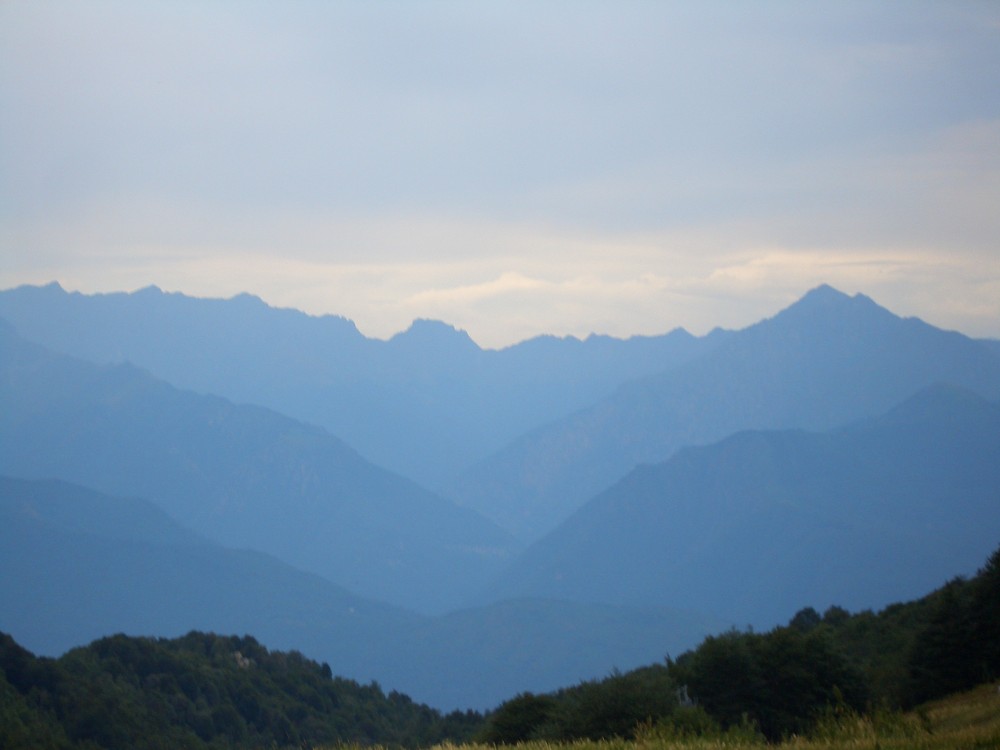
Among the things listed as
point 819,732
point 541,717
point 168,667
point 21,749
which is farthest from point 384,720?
point 819,732

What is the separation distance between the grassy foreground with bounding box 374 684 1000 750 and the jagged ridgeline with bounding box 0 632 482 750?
32.6m

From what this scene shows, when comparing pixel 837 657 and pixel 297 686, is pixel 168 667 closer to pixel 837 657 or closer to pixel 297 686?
pixel 297 686

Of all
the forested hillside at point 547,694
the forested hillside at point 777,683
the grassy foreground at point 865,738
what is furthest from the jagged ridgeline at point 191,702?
the grassy foreground at point 865,738

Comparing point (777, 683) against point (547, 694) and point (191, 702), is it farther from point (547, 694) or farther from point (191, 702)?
point (191, 702)

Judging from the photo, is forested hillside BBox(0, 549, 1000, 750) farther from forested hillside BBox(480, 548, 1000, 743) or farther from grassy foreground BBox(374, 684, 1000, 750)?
grassy foreground BBox(374, 684, 1000, 750)

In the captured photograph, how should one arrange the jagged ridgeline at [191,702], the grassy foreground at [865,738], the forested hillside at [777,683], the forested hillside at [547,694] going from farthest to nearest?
the jagged ridgeline at [191,702] → the forested hillside at [547,694] → the forested hillside at [777,683] → the grassy foreground at [865,738]

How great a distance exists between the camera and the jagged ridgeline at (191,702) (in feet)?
171

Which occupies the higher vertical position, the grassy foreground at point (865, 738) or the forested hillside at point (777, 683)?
the grassy foreground at point (865, 738)

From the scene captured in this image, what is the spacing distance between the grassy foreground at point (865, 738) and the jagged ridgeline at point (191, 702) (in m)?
32.6

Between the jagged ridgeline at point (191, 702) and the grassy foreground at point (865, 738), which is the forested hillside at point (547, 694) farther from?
the grassy foreground at point (865, 738)

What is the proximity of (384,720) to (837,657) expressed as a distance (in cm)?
5827

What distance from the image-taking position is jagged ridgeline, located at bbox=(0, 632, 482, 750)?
52.2 m

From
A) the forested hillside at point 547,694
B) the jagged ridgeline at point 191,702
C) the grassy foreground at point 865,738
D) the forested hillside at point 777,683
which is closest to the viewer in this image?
→ the grassy foreground at point 865,738

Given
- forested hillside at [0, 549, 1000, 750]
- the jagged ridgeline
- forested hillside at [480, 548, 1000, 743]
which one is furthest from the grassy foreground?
the jagged ridgeline
